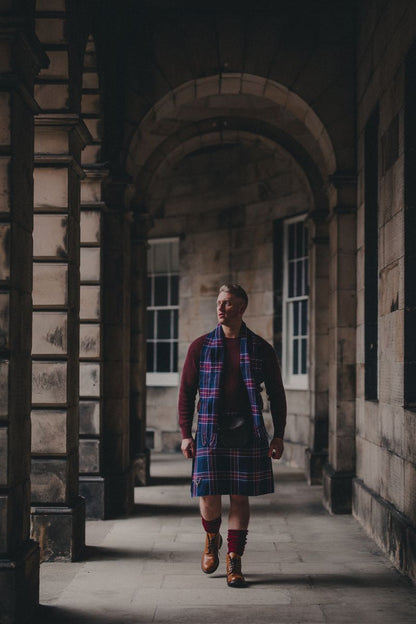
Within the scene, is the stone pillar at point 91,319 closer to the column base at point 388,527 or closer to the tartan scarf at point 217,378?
the column base at point 388,527

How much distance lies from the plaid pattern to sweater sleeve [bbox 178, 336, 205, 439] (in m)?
0.10

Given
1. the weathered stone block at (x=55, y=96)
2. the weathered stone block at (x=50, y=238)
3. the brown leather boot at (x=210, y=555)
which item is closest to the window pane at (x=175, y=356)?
the weathered stone block at (x=50, y=238)

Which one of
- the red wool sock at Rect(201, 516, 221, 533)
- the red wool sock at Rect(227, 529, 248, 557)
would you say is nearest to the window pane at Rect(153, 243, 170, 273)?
the red wool sock at Rect(201, 516, 221, 533)

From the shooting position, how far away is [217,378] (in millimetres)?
5270

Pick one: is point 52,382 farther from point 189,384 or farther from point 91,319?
point 91,319

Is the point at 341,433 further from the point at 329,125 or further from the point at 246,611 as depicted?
the point at 246,611

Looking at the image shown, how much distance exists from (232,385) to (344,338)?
3.56m

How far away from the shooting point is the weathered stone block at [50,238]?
6121 mm

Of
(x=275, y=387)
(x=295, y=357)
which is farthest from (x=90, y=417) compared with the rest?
(x=295, y=357)

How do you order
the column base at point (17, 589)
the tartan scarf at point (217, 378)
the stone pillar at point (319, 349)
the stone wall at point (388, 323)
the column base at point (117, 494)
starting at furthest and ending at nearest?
the stone pillar at point (319, 349)
the column base at point (117, 494)
the stone wall at point (388, 323)
the tartan scarf at point (217, 378)
the column base at point (17, 589)

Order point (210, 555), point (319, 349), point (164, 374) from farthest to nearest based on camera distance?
point (164, 374) → point (319, 349) → point (210, 555)

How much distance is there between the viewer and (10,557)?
4441mm

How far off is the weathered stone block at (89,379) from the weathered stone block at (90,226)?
1185 mm

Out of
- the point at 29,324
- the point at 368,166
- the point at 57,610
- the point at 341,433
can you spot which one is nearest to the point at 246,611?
the point at 57,610
